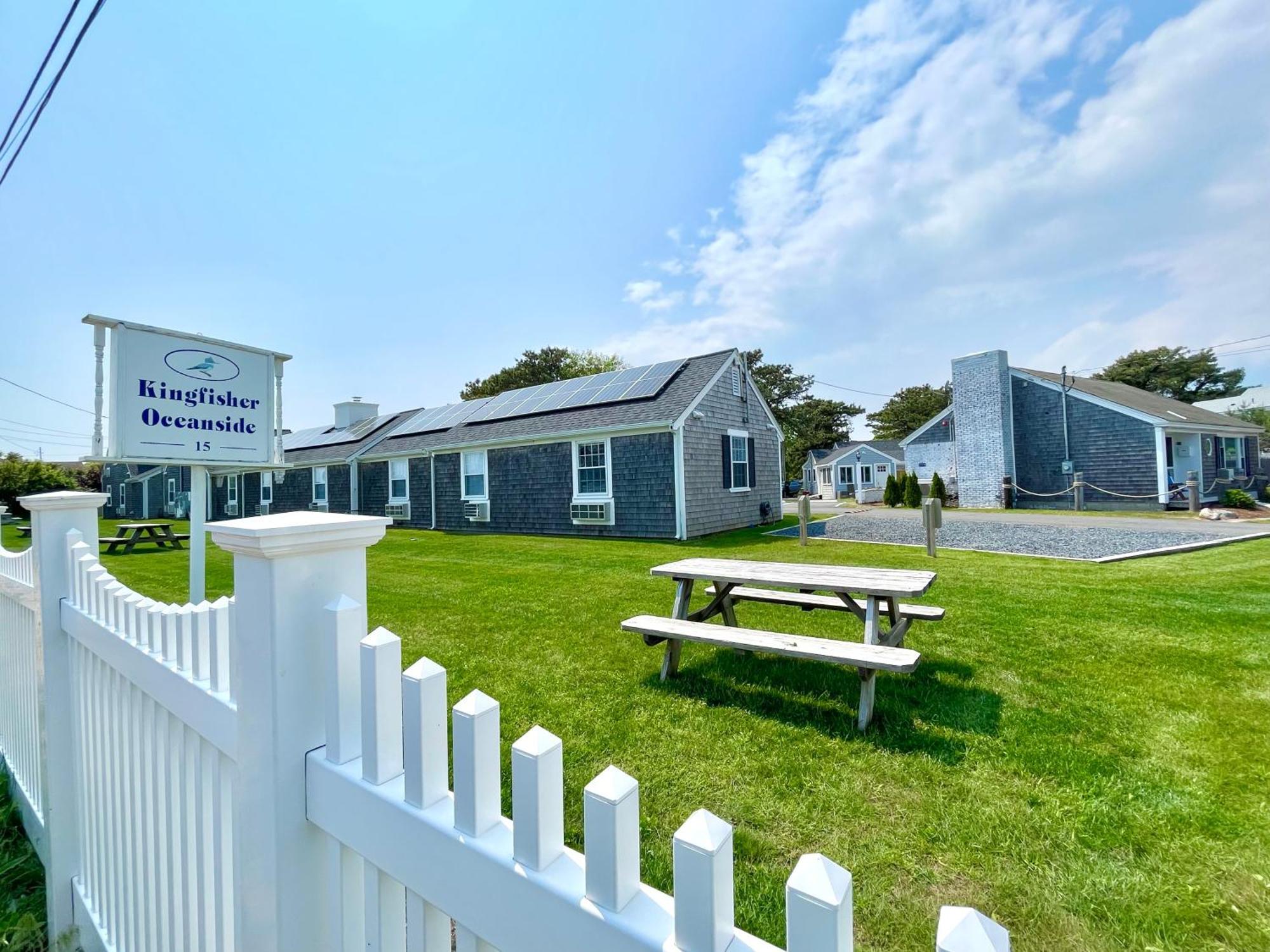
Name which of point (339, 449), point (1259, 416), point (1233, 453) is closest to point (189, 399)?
point (339, 449)

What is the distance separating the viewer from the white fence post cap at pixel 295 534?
34.1 inches

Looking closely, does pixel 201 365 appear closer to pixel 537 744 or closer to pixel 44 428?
pixel 537 744

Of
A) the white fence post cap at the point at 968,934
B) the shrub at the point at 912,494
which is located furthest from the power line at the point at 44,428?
the shrub at the point at 912,494

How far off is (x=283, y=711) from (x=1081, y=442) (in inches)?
897

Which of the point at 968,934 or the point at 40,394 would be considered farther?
the point at 40,394

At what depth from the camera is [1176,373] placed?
34938 mm

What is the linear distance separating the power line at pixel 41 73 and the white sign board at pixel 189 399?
91.7 inches

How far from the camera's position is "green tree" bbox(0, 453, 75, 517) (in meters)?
21.9

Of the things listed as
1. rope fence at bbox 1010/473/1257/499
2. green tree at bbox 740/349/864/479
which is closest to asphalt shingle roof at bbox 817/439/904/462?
green tree at bbox 740/349/864/479

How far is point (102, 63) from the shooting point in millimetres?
4699

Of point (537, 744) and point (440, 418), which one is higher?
point (440, 418)

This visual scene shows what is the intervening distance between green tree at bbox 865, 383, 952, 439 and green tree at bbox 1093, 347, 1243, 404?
9.53m

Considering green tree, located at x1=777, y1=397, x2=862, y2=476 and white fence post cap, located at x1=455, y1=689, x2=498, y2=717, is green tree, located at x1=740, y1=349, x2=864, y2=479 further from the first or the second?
white fence post cap, located at x1=455, y1=689, x2=498, y2=717

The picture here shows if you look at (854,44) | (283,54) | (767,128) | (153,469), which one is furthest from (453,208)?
(153,469)
